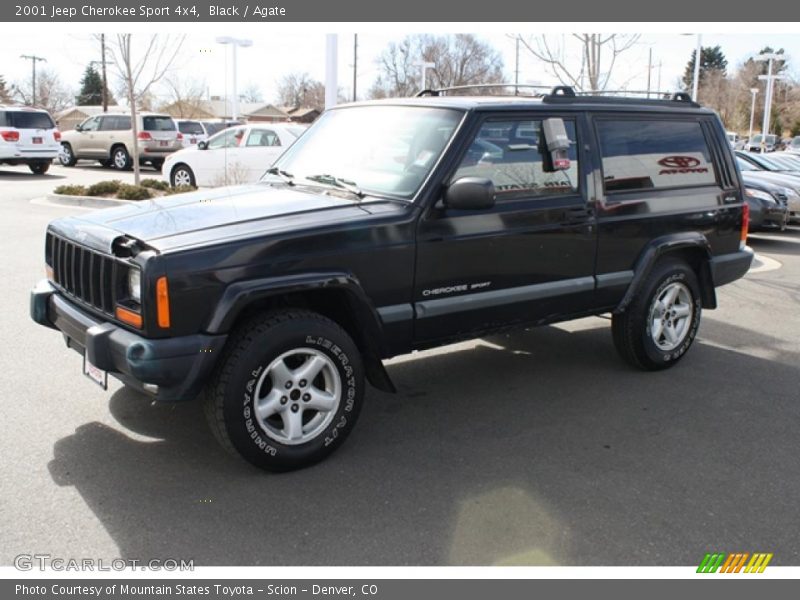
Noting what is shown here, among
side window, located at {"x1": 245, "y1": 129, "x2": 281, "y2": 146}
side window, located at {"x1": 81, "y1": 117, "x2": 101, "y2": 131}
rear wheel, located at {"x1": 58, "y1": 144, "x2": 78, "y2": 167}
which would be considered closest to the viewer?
side window, located at {"x1": 245, "y1": 129, "x2": 281, "y2": 146}

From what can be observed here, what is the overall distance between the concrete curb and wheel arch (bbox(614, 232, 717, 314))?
1124cm

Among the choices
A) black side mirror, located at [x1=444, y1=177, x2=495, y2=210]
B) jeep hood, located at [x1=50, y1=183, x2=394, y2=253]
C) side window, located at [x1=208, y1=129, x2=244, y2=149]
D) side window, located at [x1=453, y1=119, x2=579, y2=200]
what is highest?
side window, located at [x1=208, y1=129, x2=244, y2=149]

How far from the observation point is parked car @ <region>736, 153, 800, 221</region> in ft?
42.8

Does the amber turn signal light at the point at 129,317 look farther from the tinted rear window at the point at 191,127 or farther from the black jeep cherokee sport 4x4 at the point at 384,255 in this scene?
the tinted rear window at the point at 191,127

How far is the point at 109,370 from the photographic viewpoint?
12.0 ft

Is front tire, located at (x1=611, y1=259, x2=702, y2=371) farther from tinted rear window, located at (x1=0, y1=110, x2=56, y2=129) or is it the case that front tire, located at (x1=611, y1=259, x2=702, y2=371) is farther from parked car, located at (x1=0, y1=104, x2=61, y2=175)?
tinted rear window, located at (x1=0, y1=110, x2=56, y2=129)

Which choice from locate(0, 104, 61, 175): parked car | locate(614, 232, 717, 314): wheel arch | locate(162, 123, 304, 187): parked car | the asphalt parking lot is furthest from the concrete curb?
locate(614, 232, 717, 314): wheel arch

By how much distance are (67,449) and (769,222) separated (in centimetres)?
1198

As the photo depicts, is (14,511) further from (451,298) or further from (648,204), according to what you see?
(648,204)

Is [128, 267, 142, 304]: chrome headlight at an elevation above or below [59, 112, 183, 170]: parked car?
below

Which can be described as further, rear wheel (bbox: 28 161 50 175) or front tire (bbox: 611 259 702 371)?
rear wheel (bbox: 28 161 50 175)

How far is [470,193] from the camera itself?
13.6 ft

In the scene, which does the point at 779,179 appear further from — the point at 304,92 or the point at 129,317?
the point at 304,92

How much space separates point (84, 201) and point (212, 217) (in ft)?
39.7
